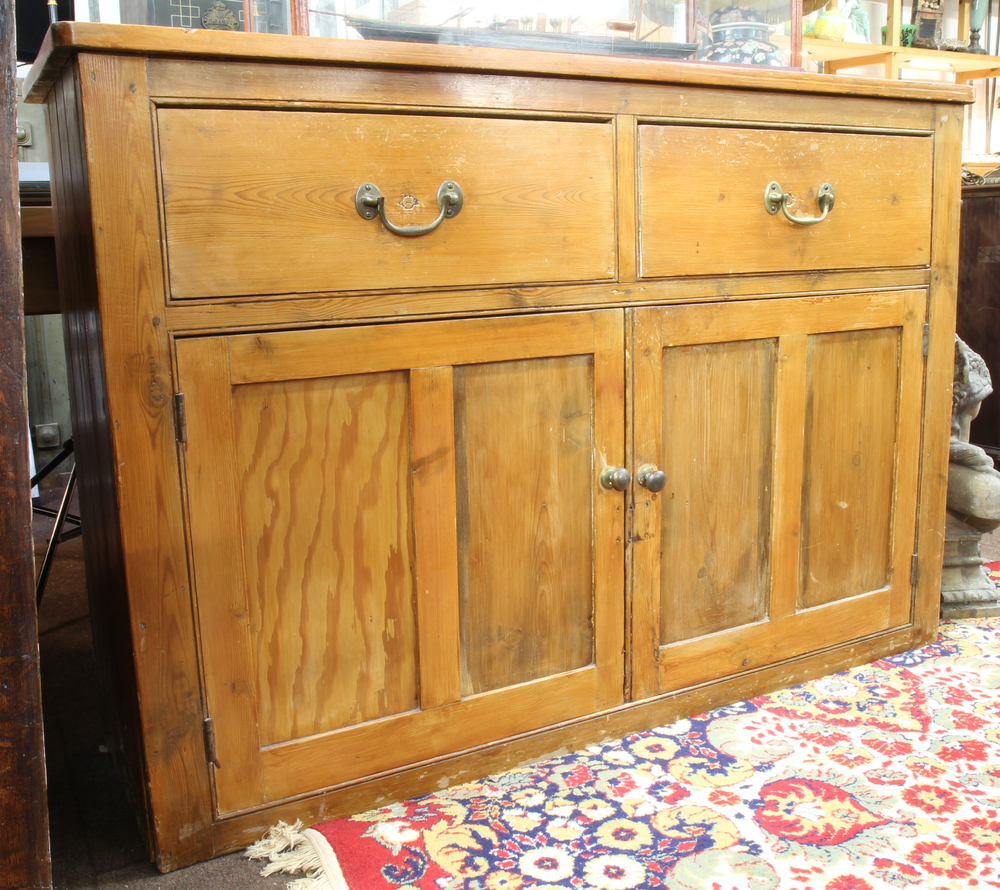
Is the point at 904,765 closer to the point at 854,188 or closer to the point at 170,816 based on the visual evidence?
the point at 854,188

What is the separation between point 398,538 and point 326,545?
0.10 meters

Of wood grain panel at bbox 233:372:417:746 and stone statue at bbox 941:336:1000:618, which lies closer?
wood grain panel at bbox 233:372:417:746

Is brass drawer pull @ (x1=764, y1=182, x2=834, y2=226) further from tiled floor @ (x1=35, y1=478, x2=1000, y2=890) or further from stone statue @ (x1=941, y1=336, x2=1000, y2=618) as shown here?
tiled floor @ (x1=35, y1=478, x2=1000, y2=890)

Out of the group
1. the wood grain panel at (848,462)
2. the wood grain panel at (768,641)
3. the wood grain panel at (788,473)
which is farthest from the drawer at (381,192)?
the wood grain panel at (768,641)

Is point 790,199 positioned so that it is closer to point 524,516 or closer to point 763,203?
point 763,203

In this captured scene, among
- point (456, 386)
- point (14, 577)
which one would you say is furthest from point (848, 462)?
point (14, 577)

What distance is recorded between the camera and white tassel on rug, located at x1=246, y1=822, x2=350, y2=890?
1.13 m

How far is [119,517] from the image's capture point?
3.52ft

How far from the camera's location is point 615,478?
1358 millimetres

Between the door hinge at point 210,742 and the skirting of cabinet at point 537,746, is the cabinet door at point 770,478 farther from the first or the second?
the door hinge at point 210,742

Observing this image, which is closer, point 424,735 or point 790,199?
point 424,735

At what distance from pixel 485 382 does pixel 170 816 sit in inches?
27.2

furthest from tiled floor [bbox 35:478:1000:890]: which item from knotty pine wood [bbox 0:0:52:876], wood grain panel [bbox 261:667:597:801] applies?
knotty pine wood [bbox 0:0:52:876]

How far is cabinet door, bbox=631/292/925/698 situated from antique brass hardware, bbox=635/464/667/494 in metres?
0.01
